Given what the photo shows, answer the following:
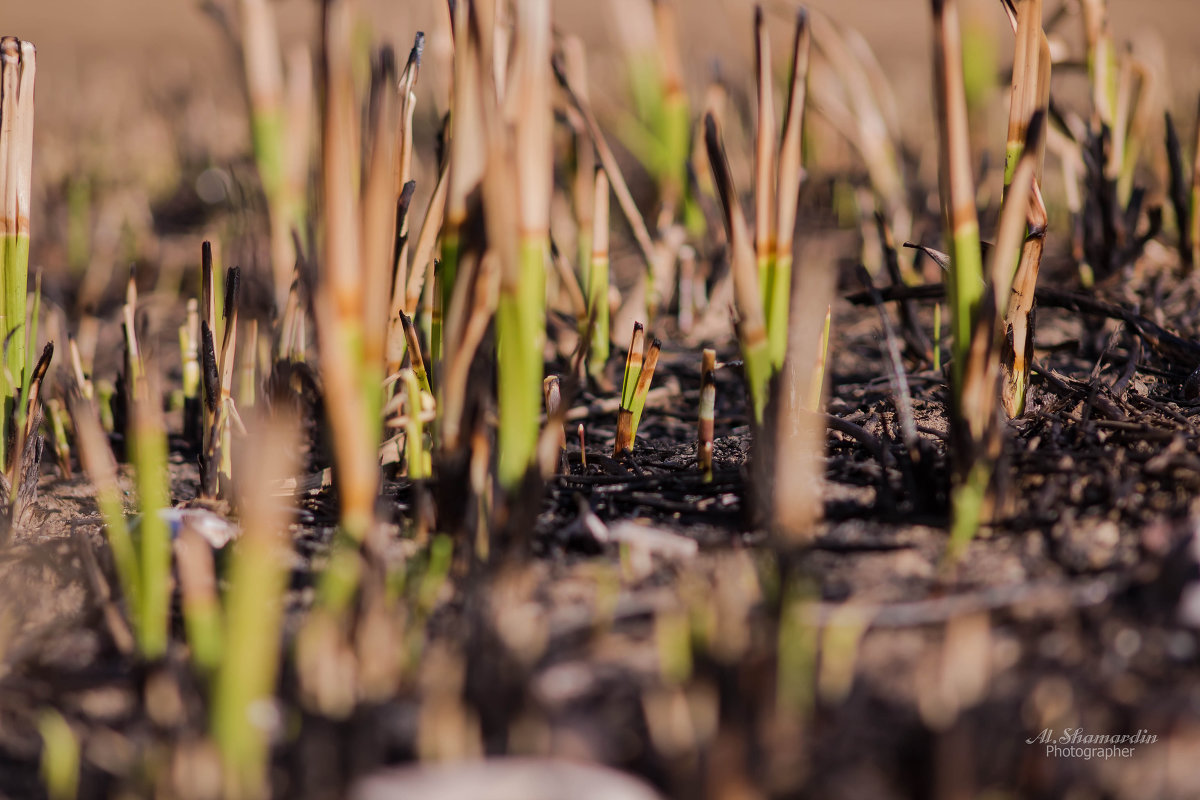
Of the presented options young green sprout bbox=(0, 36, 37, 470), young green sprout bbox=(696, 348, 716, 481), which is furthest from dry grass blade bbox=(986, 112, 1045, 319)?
young green sprout bbox=(0, 36, 37, 470)

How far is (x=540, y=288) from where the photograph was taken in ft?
2.31

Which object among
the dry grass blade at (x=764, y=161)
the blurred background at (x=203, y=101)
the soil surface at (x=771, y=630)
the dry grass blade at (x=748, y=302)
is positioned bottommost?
the soil surface at (x=771, y=630)

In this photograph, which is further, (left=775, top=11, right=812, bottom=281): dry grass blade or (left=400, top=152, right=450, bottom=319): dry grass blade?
(left=400, top=152, right=450, bottom=319): dry grass blade

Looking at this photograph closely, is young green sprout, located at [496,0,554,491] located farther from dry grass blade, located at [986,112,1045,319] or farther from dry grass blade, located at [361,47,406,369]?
dry grass blade, located at [986,112,1045,319]

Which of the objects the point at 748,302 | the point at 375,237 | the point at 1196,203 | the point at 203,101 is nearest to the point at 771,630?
the point at 748,302

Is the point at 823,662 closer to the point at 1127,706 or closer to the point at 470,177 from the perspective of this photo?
the point at 1127,706

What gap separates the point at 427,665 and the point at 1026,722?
42 centimetres

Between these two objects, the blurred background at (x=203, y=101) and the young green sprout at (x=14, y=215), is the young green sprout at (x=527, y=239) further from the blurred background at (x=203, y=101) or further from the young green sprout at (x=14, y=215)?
the young green sprout at (x=14, y=215)

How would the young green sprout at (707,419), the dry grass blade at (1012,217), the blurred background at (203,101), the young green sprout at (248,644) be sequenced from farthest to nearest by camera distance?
the blurred background at (203,101) → the young green sprout at (707,419) → the dry grass blade at (1012,217) → the young green sprout at (248,644)

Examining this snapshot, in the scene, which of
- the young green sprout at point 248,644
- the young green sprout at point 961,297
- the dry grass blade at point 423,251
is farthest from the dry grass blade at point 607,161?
the young green sprout at point 248,644

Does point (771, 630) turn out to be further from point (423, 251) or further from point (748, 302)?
point (423, 251)

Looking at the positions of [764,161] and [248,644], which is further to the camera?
[764,161]

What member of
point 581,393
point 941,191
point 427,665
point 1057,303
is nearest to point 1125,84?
point 1057,303

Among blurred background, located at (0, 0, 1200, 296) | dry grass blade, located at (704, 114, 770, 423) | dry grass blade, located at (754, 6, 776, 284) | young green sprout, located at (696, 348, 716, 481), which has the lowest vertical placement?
young green sprout, located at (696, 348, 716, 481)
